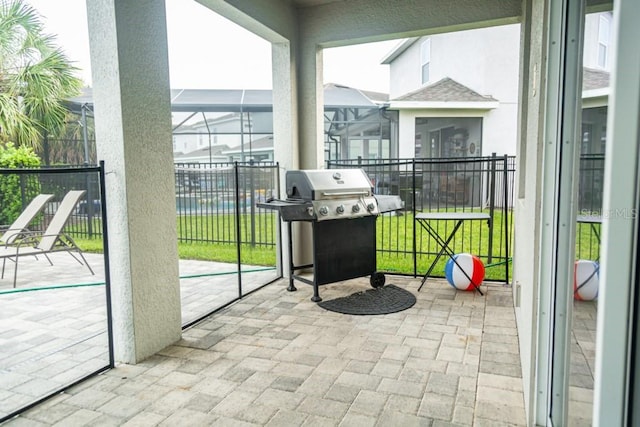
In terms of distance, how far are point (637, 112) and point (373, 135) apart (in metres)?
10.3

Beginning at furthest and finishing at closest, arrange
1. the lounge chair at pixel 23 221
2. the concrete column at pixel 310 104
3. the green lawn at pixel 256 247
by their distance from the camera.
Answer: the green lawn at pixel 256 247
the concrete column at pixel 310 104
the lounge chair at pixel 23 221

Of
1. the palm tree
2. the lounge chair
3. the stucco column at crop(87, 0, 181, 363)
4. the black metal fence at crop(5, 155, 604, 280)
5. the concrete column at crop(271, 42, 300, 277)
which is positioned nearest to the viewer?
the stucco column at crop(87, 0, 181, 363)

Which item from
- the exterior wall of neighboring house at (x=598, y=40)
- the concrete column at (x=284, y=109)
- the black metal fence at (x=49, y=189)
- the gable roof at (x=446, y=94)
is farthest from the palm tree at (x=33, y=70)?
the exterior wall of neighboring house at (x=598, y=40)

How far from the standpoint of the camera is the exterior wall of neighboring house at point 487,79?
10453mm

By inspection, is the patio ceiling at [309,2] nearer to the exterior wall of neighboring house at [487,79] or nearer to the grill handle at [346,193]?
the grill handle at [346,193]

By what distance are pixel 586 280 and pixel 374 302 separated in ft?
9.24

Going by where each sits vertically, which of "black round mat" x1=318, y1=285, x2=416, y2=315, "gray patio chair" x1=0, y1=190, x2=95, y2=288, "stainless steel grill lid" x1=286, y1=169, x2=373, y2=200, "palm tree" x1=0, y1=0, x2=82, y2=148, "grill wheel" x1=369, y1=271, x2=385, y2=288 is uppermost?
"palm tree" x1=0, y1=0, x2=82, y2=148

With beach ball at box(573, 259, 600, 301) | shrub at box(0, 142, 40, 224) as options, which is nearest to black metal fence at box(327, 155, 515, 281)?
shrub at box(0, 142, 40, 224)

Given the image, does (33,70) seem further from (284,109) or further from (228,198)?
(284,109)

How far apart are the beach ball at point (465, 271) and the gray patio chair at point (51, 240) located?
3437 millimetres

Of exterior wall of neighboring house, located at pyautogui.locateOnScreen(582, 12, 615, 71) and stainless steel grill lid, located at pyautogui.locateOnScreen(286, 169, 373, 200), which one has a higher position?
exterior wall of neighboring house, located at pyautogui.locateOnScreen(582, 12, 615, 71)

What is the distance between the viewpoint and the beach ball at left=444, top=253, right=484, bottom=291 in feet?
13.9

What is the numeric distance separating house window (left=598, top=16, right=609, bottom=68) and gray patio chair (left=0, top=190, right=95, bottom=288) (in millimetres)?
3443

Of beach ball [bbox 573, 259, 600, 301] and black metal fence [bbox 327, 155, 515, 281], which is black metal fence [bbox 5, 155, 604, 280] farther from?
beach ball [bbox 573, 259, 600, 301]
